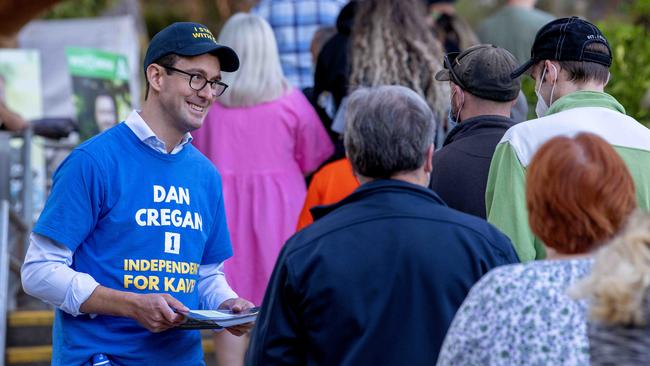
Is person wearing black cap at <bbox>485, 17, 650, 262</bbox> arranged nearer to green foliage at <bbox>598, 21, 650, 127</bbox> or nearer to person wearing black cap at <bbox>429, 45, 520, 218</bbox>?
person wearing black cap at <bbox>429, 45, 520, 218</bbox>

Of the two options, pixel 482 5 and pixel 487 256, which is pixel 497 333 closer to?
pixel 487 256

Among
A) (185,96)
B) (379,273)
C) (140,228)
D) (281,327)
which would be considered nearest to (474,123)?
(185,96)

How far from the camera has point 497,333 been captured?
3.09 metres

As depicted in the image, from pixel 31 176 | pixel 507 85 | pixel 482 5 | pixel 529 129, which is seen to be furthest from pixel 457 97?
pixel 482 5

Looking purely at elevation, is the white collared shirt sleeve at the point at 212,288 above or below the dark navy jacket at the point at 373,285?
below

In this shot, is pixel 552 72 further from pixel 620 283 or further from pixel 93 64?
pixel 93 64

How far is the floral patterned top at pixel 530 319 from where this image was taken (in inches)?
120

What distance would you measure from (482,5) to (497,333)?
2236cm

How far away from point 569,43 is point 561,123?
1.54 feet

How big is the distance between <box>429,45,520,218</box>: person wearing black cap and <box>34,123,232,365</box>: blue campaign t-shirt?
3.65 ft

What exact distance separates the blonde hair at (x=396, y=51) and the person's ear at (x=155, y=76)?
2.26 metres

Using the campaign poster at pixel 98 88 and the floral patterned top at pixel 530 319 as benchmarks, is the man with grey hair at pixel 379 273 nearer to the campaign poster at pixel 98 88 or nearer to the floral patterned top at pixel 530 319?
the floral patterned top at pixel 530 319

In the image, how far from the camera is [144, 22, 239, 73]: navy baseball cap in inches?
181

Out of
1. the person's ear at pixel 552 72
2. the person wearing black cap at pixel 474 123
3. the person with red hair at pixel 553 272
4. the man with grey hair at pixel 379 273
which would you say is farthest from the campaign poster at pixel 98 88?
the person with red hair at pixel 553 272
